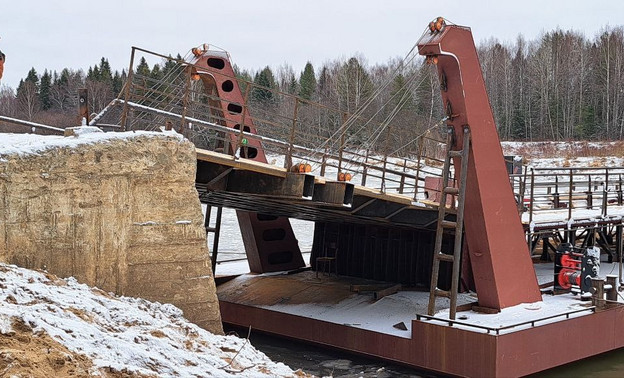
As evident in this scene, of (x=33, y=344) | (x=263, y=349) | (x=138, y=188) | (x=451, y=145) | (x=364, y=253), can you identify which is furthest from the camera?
(x=364, y=253)

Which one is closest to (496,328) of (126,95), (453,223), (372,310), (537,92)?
(453,223)

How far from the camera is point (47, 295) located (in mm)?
10555

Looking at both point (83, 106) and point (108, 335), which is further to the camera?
point (83, 106)

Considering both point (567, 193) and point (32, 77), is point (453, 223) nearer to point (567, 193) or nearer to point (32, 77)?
point (567, 193)

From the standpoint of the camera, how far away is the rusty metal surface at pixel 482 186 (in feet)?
57.0

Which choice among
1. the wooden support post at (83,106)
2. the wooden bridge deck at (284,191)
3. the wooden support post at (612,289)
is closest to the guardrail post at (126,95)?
the wooden support post at (83,106)

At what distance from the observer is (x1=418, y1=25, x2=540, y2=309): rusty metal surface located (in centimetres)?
1738

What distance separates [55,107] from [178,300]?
182 ft

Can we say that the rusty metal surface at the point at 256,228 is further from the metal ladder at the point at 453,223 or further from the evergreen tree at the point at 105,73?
the evergreen tree at the point at 105,73

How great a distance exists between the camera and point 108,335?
1001cm

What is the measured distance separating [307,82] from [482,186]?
59.1 metres

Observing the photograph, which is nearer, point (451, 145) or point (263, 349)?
point (451, 145)

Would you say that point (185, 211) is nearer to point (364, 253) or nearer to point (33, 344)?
→ point (33, 344)

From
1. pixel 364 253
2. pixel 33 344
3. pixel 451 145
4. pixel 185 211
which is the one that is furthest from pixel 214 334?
pixel 364 253
